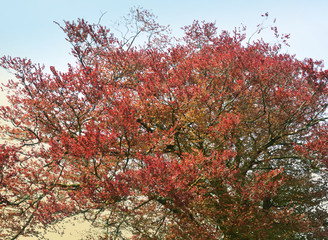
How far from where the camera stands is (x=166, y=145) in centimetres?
1123

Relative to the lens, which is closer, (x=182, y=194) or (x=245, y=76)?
(x=182, y=194)

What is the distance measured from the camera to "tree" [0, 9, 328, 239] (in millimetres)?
8484

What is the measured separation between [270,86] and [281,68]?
1.06 meters

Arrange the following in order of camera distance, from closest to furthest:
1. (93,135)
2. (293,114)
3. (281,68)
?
(93,135), (293,114), (281,68)

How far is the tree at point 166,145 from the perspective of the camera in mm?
8484

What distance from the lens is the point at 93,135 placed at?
7.64 meters

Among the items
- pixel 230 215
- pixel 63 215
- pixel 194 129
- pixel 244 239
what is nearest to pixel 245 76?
pixel 194 129

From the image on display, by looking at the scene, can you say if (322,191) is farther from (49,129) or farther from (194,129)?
(49,129)

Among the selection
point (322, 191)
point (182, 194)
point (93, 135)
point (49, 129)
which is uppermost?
point (322, 191)

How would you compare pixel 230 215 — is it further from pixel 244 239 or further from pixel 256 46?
pixel 256 46

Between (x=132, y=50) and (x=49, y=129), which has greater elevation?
(x=132, y=50)

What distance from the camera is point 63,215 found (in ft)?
35.4

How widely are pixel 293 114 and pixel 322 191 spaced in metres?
6.77

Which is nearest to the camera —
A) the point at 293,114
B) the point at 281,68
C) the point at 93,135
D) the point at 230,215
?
the point at 93,135
